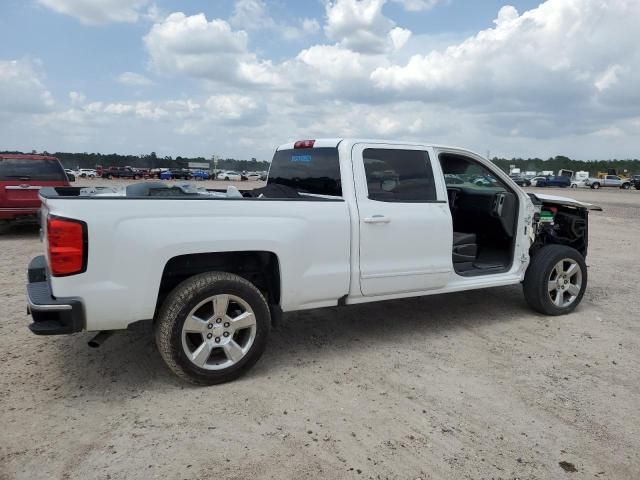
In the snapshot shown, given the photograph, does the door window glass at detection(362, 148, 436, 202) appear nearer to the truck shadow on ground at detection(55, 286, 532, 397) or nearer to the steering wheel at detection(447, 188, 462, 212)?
the truck shadow on ground at detection(55, 286, 532, 397)

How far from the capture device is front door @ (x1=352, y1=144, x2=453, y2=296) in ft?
14.1

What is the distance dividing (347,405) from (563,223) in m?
4.10

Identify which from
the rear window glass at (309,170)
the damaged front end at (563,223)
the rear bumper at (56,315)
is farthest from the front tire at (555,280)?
the rear bumper at (56,315)

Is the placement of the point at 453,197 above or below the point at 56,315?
above

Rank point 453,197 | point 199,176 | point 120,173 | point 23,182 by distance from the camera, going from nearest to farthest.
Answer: point 453,197
point 23,182
point 120,173
point 199,176

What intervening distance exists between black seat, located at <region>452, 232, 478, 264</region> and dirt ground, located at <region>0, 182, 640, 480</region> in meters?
0.68

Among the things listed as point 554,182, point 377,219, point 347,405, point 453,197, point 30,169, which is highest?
point 30,169

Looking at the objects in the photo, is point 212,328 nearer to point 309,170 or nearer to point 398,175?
point 309,170

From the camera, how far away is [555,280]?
5566mm

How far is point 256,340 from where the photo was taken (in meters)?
3.81

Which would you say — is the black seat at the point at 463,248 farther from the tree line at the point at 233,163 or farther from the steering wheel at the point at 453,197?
the tree line at the point at 233,163

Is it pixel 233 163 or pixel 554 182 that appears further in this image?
pixel 233 163

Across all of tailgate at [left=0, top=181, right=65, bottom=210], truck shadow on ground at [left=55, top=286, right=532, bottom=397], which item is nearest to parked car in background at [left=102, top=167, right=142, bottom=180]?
tailgate at [left=0, top=181, right=65, bottom=210]

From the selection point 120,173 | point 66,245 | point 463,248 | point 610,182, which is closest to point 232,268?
point 66,245
